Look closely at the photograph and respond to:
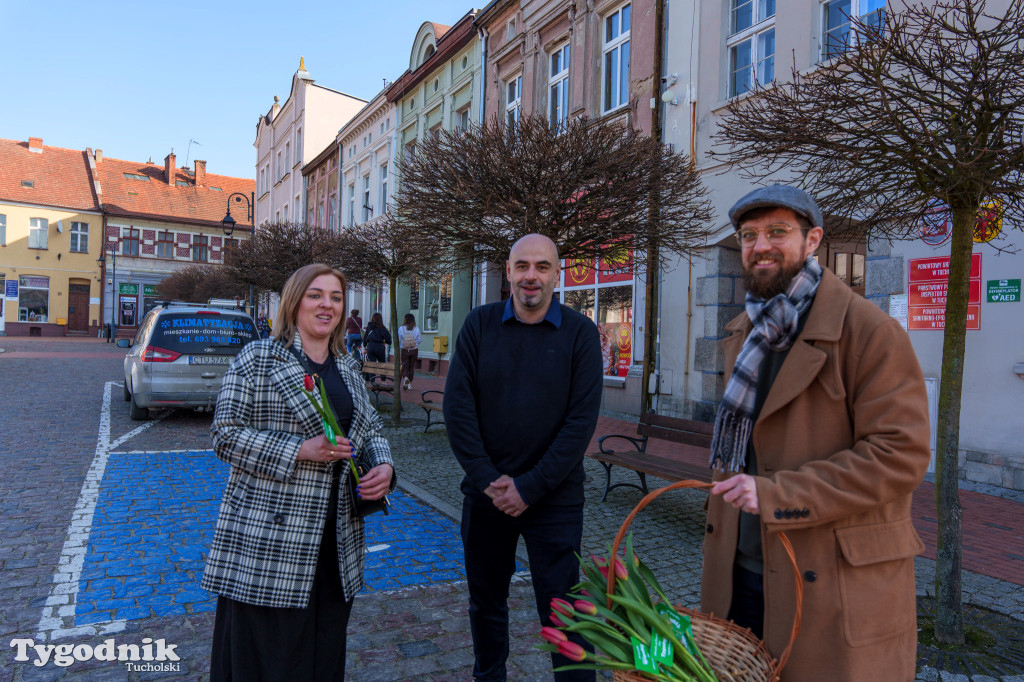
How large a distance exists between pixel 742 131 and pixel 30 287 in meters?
52.5

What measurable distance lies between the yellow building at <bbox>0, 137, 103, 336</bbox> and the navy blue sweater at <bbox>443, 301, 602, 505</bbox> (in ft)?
170

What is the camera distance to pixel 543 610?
2.92 metres

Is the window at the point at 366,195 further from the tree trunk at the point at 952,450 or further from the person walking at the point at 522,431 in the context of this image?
the person walking at the point at 522,431

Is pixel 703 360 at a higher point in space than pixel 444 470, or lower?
higher

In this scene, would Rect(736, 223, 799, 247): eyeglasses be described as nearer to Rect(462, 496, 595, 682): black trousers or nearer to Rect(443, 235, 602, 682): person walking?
Rect(443, 235, 602, 682): person walking

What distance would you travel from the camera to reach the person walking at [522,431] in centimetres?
282

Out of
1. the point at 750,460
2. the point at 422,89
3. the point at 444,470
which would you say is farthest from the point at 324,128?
the point at 750,460

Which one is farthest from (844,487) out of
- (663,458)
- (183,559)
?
(663,458)

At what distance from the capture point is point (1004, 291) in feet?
23.7

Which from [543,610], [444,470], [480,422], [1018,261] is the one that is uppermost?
[1018,261]

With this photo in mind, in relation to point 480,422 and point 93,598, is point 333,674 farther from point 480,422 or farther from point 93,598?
point 93,598

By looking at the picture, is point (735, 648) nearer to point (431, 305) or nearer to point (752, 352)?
point (752, 352)

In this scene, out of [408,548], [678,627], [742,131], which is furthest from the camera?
[408,548]

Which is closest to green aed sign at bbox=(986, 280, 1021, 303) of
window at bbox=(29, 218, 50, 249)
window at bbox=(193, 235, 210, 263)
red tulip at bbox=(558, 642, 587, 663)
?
red tulip at bbox=(558, 642, 587, 663)
